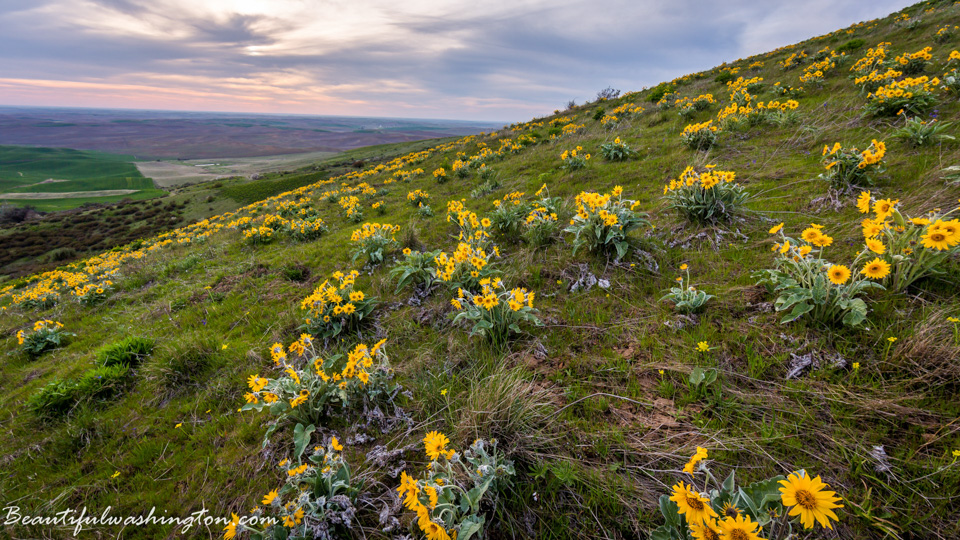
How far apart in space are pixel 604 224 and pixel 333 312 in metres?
3.56

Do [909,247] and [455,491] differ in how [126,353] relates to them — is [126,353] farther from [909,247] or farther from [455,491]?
[909,247]

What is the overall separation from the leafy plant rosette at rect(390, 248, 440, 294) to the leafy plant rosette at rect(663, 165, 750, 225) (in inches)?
139

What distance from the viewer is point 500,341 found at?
343cm

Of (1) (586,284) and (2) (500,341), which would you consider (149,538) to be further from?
(1) (586,284)

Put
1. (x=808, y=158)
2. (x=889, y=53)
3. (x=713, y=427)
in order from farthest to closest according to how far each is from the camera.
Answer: (x=889, y=53), (x=808, y=158), (x=713, y=427)

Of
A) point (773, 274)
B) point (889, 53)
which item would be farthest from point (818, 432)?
point (889, 53)

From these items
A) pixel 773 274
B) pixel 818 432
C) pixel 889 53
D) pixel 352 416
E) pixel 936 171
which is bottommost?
pixel 352 416

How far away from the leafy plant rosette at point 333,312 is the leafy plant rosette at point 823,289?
4.25m

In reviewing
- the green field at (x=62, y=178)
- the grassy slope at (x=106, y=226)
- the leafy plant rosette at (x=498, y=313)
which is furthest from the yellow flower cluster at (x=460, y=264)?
the green field at (x=62, y=178)

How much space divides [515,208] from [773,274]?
3.70m

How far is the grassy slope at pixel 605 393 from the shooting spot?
1.95 m

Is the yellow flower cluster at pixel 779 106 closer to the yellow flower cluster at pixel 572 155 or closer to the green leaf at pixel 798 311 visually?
the yellow flower cluster at pixel 572 155

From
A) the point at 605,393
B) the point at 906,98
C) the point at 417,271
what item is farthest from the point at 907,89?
the point at 417,271

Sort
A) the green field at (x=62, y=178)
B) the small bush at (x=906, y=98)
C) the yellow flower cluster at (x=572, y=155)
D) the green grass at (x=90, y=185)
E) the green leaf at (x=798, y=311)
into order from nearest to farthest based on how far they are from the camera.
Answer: the green leaf at (x=798, y=311) < the small bush at (x=906, y=98) < the yellow flower cluster at (x=572, y=155) < the green field at (x=62, y=178) < the green grass at (x=90, y=185)
